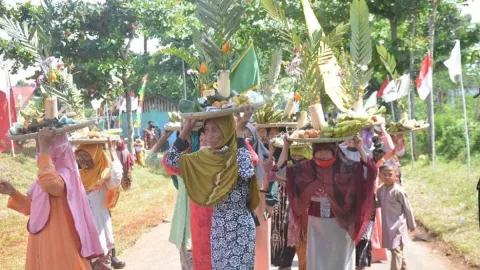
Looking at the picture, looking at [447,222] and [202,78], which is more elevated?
[202,78]

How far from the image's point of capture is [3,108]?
49.1 ft

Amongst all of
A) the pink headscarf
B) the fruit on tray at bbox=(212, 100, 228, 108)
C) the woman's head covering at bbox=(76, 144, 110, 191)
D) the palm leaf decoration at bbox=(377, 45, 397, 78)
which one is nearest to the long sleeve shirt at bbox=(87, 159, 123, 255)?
the woman's head covering at bbox=(76, 144, 110, 191)

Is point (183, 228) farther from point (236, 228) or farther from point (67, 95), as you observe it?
point (67, 95)

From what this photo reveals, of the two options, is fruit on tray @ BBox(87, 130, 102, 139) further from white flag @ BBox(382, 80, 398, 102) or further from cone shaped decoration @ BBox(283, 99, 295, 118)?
white flag @ BBox(382, 80, 398, 102)

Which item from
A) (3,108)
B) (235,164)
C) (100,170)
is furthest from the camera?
(3,108)

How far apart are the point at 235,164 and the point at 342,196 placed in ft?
3.66

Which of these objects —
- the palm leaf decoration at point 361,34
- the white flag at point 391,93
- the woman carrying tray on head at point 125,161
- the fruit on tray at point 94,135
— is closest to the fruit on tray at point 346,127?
the palm leaf decoration at point 361,34

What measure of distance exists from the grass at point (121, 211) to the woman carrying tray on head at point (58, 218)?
3.06m

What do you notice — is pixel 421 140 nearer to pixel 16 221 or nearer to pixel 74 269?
pixel 16 221

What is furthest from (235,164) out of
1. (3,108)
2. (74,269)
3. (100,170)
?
(3,108)

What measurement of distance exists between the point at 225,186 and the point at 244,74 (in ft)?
4.45

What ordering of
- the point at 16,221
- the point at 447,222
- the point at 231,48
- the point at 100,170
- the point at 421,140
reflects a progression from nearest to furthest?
the point at 231,48 < the point at 100,170 < the point at 447,222 < the point at 16,221 < the point at 421,140

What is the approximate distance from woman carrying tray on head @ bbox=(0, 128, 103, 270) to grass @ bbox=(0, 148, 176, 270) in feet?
10.0

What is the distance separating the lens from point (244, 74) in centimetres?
584
